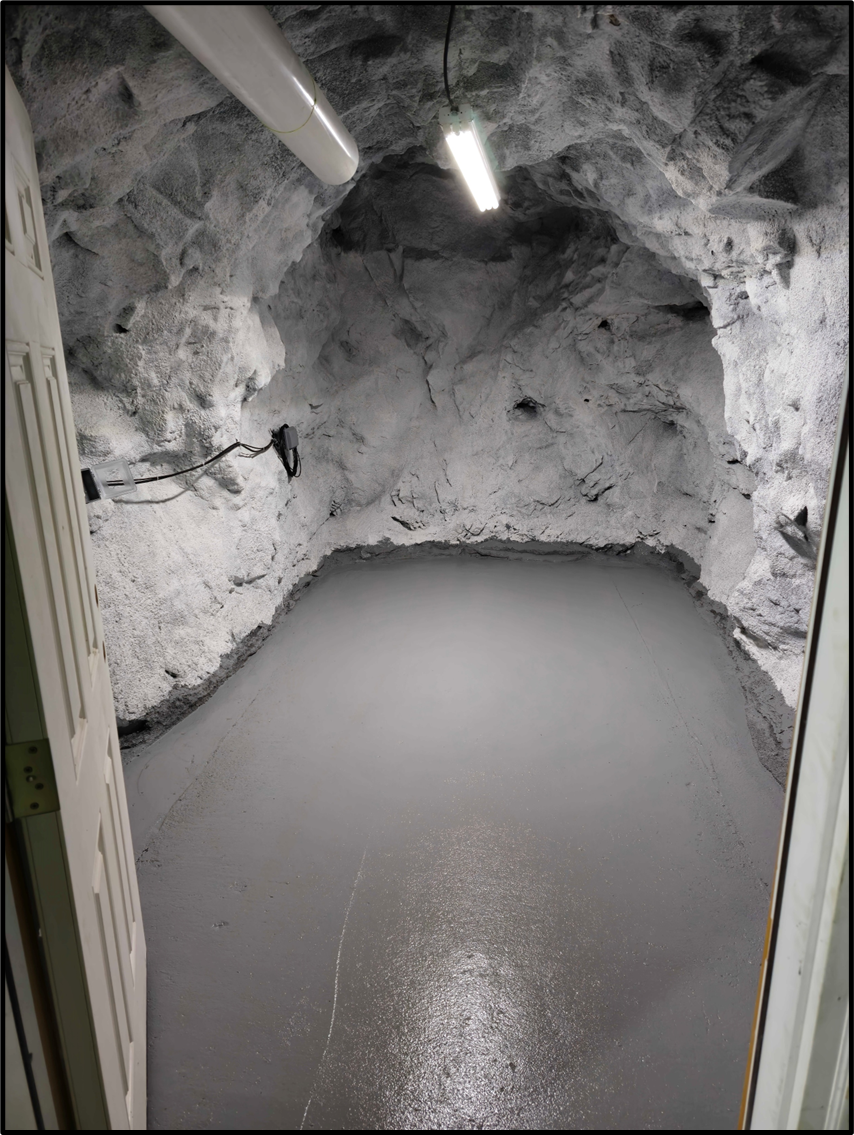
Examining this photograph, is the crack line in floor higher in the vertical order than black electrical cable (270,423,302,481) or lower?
lower

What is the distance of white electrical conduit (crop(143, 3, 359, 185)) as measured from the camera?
206 centimetres

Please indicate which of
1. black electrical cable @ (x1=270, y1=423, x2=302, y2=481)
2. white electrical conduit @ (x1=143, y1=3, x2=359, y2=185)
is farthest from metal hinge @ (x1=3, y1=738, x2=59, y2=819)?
black electrical cable @ (x1=270, y1=423, x2=302, y2=481)

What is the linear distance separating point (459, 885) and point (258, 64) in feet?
10.5

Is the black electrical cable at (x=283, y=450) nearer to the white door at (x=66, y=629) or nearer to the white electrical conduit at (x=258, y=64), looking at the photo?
the white electrical conduit at (x=258, y=64)

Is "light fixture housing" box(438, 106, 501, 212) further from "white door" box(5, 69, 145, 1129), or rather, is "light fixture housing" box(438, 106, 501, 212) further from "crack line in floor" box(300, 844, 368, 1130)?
"crack line in floor" box(300, 844, 368, 1130)

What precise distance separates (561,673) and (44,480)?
11.8ft

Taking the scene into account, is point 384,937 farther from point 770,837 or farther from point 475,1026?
point 770,837

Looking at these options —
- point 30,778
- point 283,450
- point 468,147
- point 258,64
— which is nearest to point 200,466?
point 283,450

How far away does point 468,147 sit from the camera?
3.00 metres

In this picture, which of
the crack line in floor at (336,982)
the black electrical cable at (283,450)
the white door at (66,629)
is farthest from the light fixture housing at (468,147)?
the crack line in floor at (336,982)

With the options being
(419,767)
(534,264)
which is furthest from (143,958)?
(534,264)

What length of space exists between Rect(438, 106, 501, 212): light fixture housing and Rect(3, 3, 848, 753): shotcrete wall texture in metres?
0.46

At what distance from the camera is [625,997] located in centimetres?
261

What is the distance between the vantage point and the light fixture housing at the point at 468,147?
289 cm
